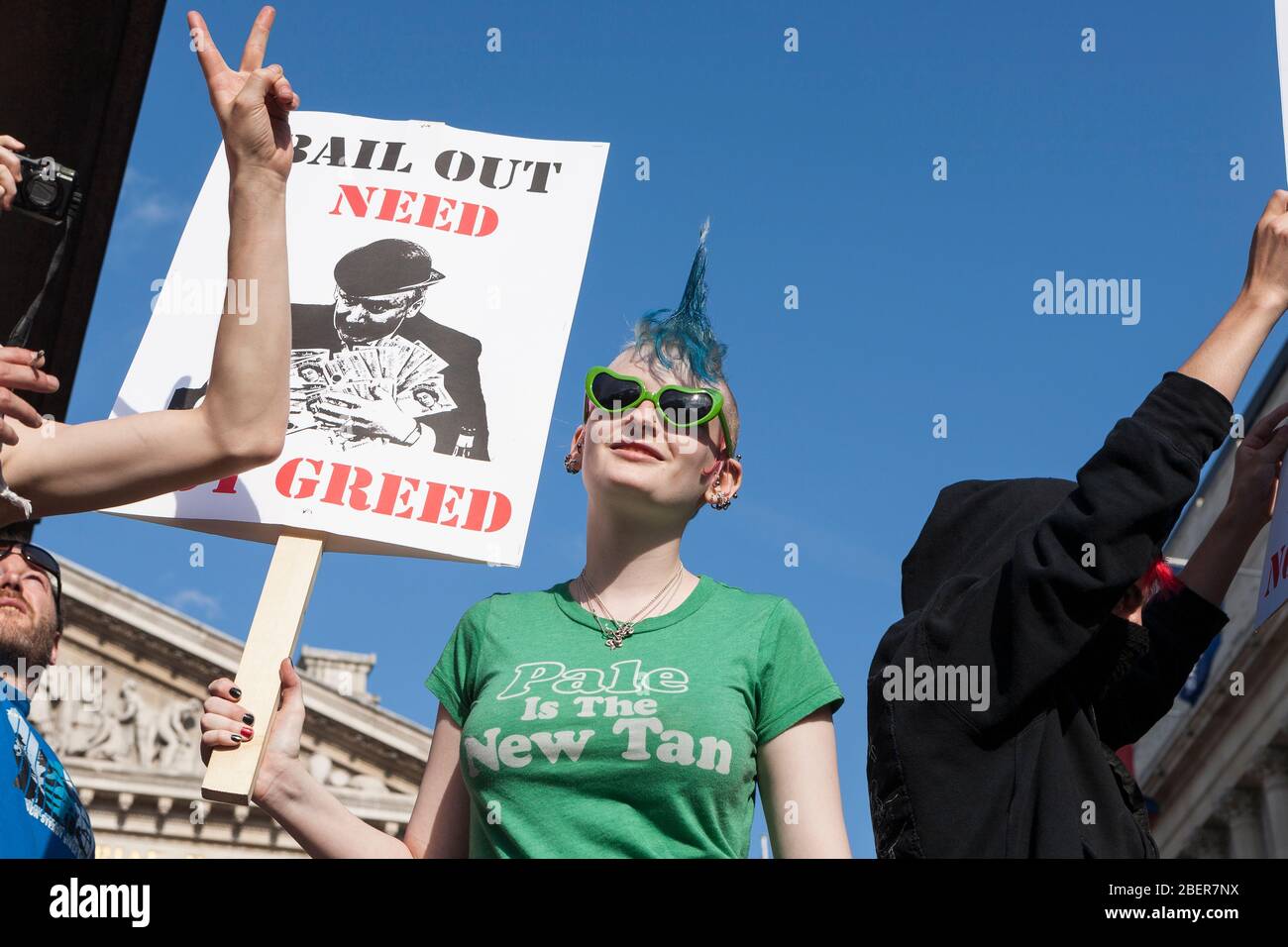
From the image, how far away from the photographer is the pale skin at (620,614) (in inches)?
112

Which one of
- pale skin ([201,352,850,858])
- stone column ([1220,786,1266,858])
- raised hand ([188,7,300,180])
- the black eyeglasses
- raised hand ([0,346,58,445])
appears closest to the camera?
raised hand ([0,346,58,445])

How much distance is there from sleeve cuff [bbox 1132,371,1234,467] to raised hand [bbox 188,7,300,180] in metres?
1.52

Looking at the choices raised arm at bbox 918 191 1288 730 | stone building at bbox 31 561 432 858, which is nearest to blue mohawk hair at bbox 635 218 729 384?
raised arm at bbox 918 191 1288 730

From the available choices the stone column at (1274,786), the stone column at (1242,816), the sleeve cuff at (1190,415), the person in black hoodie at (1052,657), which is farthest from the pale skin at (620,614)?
the stone column at (1242,816)

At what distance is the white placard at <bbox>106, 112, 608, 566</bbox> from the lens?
3.60m

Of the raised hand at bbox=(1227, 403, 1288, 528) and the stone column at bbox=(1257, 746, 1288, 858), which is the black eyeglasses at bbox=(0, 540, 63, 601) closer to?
the raised hand at bbox=(1227, 403, 1288, 528)

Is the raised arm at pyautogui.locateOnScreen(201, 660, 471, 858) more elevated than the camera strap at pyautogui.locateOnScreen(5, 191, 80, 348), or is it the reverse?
the camera strap at pyautogui.locateOnScreen(5, 191, 80, 348)

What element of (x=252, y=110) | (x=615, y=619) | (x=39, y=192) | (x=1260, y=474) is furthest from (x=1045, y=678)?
(x=39, y=192)

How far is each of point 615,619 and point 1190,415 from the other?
3.62ft

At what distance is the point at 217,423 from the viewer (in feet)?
8.53
